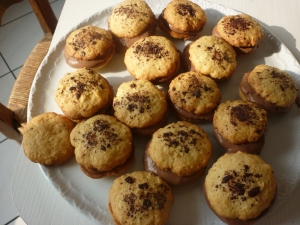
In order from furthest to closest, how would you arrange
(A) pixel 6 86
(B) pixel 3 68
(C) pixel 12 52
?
(C) pixel 12 52, (B) pixel 3 68, (A) pixel 6 86

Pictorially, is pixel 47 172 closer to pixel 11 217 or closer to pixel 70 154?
pixel 70 154

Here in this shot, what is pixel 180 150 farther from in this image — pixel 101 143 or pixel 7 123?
pixel 7 123

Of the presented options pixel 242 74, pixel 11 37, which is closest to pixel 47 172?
pixel 242 74

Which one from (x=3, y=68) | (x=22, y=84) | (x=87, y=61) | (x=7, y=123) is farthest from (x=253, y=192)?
(x=3, y=68)

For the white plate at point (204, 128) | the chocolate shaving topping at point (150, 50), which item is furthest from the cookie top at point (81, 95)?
the chocolate shaving topping at point (150, 50)

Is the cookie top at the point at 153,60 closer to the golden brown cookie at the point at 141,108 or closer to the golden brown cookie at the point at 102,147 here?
the golden brown cookie at the point at 141,108

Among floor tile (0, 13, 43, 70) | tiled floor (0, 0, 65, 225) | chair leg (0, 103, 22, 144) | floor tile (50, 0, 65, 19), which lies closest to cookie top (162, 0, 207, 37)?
chair leg (0, 103, 22, 144)
